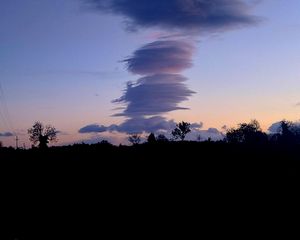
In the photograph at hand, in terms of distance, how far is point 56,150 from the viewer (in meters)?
33.9

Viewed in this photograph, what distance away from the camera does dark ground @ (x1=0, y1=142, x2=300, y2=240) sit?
86.2ft

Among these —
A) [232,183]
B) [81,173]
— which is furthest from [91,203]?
[232,183]

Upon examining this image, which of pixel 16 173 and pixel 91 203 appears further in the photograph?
pixel 16 173

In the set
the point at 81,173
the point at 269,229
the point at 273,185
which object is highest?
the point at 81,173

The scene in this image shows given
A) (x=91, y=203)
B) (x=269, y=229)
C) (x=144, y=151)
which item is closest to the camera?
(x=269, y=229)

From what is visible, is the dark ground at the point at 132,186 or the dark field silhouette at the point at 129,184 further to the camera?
the dark field silhouette at the point at 129,184

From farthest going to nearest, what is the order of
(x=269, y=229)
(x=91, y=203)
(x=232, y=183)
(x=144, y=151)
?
(x=144, y=151), (x=232, y=183), (x=91, y=203), (x=269, y=229)

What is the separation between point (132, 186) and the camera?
29.2m

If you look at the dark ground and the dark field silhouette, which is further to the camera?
the dark field silhouette

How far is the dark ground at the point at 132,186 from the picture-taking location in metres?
26.3

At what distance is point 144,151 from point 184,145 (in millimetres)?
3669

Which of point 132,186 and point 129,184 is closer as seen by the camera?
point 132,186

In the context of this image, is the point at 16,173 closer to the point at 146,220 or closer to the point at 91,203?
the point at 91,203

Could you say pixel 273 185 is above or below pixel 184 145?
below
